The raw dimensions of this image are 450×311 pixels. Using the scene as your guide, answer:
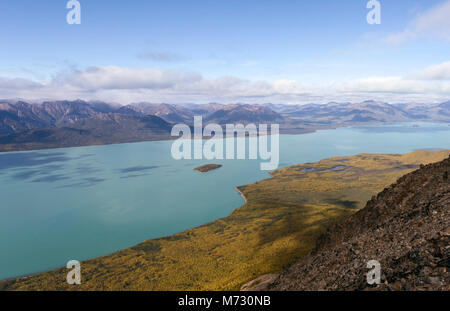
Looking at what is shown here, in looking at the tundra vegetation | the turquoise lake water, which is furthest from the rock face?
the turquoise lake water

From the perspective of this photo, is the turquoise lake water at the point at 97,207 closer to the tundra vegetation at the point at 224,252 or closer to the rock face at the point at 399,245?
the tundra vegetation at the point at 224,252

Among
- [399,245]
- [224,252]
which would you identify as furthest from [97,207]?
[399,245]

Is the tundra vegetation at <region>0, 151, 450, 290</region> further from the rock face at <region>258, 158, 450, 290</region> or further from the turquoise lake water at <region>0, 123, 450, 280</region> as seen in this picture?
the rock face at <region>258, 158, 450, 290</region>

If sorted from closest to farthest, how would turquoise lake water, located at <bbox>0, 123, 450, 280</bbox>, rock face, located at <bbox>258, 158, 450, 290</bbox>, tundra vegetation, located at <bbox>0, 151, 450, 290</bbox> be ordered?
rock face, located at <bbox>258, 158, 450, 290</bbox> < tundra vegetation, located at <bbox>0, 151, 450, 290</bbox> < turquoise lake water, located at <bbox>0, 123, 450, 280</bbox>

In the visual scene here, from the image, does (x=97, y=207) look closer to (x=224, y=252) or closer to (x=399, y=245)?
(x=224, y=252)
